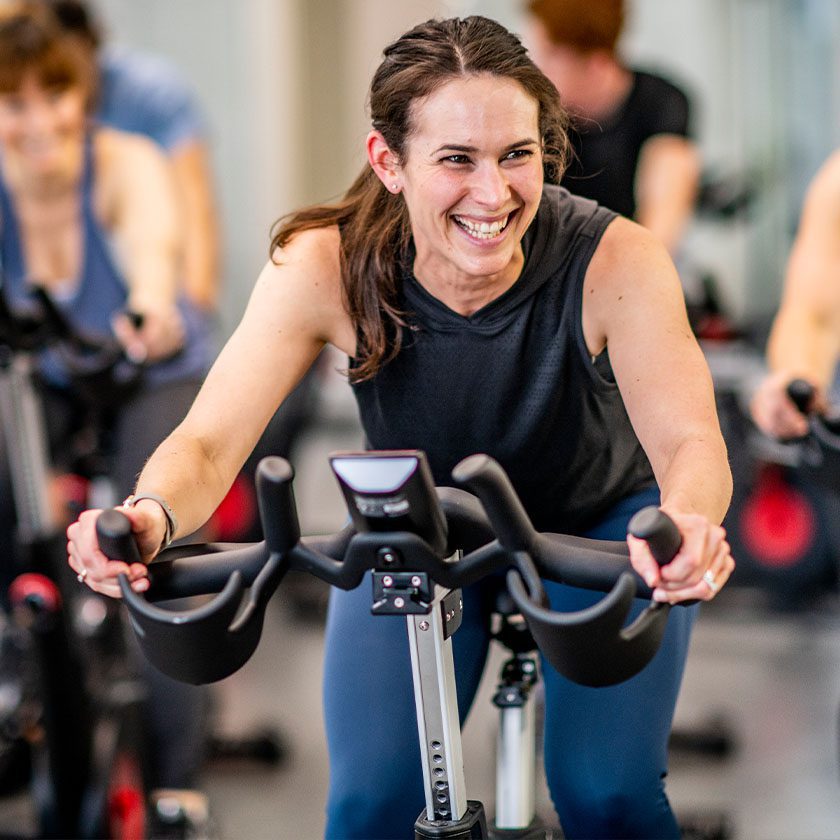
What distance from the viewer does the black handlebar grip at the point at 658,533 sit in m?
1.29

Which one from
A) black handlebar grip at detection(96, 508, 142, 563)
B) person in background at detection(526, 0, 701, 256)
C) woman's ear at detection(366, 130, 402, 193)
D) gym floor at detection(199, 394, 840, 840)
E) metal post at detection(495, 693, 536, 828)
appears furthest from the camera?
person in background at detection(526, 0, 701, 256)

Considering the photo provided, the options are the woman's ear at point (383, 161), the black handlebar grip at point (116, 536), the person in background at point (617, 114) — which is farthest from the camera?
the person in background at point (617, 114)

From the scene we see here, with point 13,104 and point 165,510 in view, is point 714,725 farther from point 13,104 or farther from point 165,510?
point 165,510

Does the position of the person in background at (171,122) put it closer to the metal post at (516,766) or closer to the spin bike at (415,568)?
the metal post at (516,766)

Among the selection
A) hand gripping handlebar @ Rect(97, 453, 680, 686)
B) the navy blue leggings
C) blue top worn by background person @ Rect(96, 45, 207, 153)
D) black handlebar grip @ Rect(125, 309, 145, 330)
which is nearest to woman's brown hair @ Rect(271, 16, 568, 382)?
the navy blue leggings

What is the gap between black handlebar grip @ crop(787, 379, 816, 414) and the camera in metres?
2.28

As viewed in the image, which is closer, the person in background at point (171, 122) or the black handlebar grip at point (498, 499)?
the black handlebar grip at point (498, 499)

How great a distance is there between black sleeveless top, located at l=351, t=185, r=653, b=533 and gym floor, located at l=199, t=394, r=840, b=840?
0.72 meters

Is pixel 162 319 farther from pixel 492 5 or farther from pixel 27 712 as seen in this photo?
pixel 492 5

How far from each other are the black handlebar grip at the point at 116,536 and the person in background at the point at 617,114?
184cm

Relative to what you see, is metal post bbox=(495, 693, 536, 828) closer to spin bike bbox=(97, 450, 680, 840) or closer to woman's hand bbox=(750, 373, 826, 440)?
spin bike bbox=(97, 450, 680, 840)

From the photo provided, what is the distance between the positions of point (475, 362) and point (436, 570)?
490 millimetres

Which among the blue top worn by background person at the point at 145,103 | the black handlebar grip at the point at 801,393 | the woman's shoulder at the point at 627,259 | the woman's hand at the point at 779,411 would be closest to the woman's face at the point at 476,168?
the woman's shoulder at the point at 627,259

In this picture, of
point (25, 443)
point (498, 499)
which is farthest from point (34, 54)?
point (498, 499)
